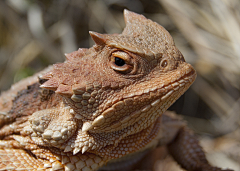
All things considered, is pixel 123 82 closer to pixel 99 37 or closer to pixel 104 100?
pixel 104 100

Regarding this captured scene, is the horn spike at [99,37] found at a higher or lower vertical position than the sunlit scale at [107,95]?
higher

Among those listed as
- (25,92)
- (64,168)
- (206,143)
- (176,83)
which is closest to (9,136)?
(25,92)

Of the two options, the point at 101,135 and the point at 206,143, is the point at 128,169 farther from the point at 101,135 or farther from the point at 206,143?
the point at 206,143

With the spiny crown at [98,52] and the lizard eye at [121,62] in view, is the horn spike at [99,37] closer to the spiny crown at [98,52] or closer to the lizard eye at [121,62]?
the spiny crown at [98,52]

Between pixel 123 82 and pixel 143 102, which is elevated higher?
pixel 123 82

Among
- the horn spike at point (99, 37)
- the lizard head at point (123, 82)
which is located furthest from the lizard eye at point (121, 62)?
the horn spike at point (99, 37)

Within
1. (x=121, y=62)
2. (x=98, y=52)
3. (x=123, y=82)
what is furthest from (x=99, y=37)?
(x=123, y=82)
